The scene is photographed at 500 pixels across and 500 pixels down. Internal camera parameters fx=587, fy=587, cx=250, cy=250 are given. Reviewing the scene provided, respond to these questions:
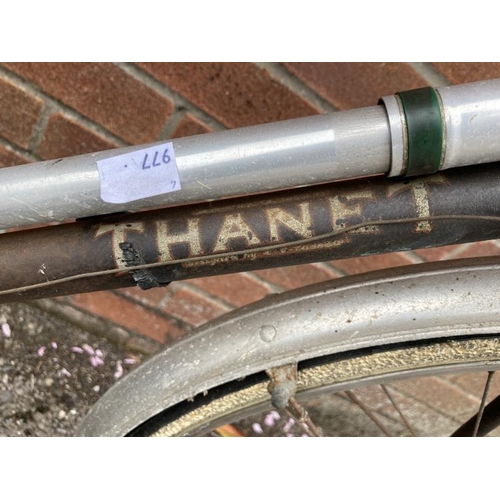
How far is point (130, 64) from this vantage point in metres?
0.71

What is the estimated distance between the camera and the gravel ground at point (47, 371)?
0.95m

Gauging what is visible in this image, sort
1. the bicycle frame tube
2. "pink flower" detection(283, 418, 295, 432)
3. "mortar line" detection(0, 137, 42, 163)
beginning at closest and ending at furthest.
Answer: the bicycle frame tube → "mortar line" detection(0, 137, 42, 163) → "pink flower" detection(283, 418, 295, 432)

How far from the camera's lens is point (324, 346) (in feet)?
1.59

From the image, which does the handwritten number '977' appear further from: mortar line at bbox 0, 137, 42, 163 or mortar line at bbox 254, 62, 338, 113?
mortar line at bbox 0, 137, 42, 163

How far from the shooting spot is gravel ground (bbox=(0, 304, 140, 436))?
0.95m

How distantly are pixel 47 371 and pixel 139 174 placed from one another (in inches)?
25.5

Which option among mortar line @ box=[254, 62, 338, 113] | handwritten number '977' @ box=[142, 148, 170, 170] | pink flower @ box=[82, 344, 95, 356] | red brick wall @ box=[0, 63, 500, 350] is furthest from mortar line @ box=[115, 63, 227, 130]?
pink flower @ box=[82, 344, 95, 356]

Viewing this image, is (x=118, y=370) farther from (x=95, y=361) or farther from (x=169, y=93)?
(x=169, y=93)

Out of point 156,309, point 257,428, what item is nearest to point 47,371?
point 156,309

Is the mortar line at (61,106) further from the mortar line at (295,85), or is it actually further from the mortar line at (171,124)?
the mortar line at (295,85)

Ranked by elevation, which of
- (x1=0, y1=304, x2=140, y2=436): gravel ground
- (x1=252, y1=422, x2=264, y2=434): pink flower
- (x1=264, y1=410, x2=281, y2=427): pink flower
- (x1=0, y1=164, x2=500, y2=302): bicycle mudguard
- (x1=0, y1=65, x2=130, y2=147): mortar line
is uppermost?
(x1=0, y1=65, x2=130, y2=147): mortar line

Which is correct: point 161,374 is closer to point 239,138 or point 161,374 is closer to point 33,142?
point 239,138

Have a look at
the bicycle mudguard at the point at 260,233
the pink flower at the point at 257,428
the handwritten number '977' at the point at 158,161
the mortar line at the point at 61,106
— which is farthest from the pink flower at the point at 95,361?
the handwritten number '977' at the point at 158,161

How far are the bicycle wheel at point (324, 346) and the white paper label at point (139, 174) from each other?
13 centimetres
